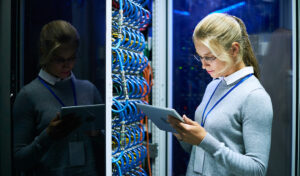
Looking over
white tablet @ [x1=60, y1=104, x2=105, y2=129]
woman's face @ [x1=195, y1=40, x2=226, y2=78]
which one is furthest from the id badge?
woman's face @ [x1=195, y1=40, x2=226, y2=78]

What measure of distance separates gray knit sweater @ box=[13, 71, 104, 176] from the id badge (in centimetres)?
2

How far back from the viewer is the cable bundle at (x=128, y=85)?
1742 millimetres

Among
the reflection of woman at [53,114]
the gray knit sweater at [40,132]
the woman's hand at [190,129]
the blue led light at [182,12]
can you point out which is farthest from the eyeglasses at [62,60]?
the blue led light at [182,12]

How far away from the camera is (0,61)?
1.04 metres

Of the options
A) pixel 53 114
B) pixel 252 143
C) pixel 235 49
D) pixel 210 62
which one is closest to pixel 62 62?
pixel 53 114

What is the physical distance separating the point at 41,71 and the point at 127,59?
74 centimetres

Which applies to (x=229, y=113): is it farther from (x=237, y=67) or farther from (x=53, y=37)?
(x=53, y=37)

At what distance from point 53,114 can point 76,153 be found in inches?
10.7

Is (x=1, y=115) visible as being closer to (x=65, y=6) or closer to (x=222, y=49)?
(x=65, y=6)

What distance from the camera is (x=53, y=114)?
1.18 m

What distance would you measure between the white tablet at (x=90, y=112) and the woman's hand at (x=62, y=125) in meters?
0.02

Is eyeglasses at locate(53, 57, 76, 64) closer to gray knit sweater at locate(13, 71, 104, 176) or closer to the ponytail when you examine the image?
gray knit sweater at locate(13, 71, 104, 176)

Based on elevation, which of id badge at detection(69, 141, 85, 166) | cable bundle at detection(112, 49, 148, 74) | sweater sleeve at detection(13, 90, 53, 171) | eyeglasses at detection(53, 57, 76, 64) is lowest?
id badge at detection(69, 141, 85, 166)

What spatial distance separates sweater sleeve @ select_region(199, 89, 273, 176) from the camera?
110cm
